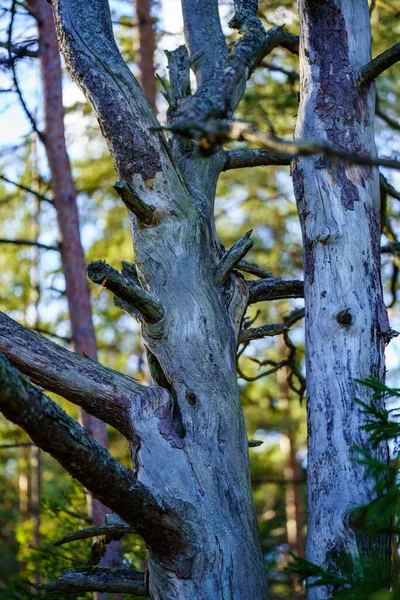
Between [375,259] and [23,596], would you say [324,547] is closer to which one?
[375,259]

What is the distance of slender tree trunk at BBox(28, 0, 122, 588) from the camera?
7543mm

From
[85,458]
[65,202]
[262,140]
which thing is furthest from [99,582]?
[65,202]

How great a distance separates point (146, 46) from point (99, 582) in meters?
7.87

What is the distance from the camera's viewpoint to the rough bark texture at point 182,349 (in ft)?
11.5

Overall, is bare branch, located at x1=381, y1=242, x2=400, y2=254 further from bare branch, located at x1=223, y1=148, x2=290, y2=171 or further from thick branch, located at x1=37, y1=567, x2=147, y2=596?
thick branch, located at x1=37, y1=567, x2=147, y2=596

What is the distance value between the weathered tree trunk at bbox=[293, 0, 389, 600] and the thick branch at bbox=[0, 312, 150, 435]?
3.40ft

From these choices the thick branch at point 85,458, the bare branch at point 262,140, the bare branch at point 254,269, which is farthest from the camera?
the bare branch at point 254,269

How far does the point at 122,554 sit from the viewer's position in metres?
7.05

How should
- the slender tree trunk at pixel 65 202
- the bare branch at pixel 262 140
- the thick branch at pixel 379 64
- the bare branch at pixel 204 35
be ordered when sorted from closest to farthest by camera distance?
the bare branch at pixel 262 140, the thick branch at pixel 379 64, the bare branch at pixel 204 35, the slender tree trunk at pixel 65 202

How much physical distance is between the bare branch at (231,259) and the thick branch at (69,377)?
85 centimetres

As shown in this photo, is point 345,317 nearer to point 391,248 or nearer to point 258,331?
point 258,331

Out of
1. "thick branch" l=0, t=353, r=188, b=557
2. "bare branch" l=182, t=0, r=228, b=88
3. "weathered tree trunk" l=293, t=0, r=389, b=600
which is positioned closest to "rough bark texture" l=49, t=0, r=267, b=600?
"thick branch" l=0, t=353, r=188, b=557

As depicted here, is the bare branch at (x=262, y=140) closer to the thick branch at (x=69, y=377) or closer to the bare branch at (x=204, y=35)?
the thick branch at (x=69, y=377)

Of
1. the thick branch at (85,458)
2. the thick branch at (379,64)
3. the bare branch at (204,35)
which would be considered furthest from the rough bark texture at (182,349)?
the thick branch at (379,64)
